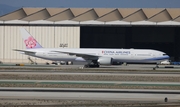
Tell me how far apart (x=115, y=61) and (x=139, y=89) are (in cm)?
3456

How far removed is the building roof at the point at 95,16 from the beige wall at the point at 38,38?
175 cm

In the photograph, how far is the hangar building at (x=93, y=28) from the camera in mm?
85250

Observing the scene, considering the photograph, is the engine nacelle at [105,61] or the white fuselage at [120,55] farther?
the white fuselage at [120,55]

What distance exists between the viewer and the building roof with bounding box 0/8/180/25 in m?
86.3

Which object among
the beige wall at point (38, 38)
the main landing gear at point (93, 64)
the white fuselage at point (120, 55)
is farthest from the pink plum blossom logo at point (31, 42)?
the beige wall at point (38, 38)

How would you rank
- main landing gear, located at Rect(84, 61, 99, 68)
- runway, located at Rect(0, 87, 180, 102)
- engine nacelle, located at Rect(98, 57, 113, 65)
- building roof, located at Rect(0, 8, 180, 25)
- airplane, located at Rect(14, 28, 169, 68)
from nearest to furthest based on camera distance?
runway, located at Rect(0, 87, 180, 102)
engine nacelle, located at Rect(98, 57, 113, 65)
main landing gear, located at Rect(84, 61, 99, 68)
airplane, located at Rect(14, 28, 169, 68)
building roof, located at Rect(0, 8, 180, 25)

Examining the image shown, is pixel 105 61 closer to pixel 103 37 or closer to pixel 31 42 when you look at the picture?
pixel 31 42

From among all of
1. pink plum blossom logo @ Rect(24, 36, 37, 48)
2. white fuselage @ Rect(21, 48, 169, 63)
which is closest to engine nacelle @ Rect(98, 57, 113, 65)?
white fuselage @ Rect(21, 48, 169, 63)

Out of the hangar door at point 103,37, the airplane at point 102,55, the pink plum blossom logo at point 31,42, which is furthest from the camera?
the hangar door at point 103,37

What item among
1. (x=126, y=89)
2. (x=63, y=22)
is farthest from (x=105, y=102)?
(x=63, y=22)

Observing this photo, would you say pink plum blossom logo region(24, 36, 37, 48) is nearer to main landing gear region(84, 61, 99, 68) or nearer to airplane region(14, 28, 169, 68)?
airplane region(14, 28, 169, 68)

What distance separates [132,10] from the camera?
9938cm

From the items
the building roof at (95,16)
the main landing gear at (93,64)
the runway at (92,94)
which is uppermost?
the building roof at (95,16)

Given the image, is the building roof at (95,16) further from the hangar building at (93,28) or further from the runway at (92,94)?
the runway at (92,94)
